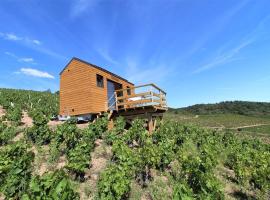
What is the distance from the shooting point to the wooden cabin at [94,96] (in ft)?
57.3

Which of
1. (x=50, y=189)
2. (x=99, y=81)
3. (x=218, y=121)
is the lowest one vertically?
(x=50, y=189)

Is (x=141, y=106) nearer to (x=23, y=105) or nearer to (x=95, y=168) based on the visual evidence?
(x=95, y=168)

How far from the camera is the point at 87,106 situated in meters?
18.1

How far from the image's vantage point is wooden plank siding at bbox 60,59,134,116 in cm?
1809

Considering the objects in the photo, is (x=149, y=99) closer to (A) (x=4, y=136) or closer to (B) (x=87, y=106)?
(B) (x=87, y=106)

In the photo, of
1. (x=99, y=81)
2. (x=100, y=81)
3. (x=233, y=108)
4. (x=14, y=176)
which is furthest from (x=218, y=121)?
(x=14, y=176)

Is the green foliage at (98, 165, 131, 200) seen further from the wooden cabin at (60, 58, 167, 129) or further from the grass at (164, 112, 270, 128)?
the grass at (164, 112, 270, 128)

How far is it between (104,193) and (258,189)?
27.4ft

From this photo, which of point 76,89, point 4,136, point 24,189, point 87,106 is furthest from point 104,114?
point 24,189

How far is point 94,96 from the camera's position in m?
18.1

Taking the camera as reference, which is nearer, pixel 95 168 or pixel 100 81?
pixel 95 168

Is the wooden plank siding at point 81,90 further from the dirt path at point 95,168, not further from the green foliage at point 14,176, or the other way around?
the green foliage at point 14,176

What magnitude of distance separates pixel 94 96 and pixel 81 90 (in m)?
1.22

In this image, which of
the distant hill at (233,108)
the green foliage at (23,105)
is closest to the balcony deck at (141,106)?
the green foliage at (23,105)
